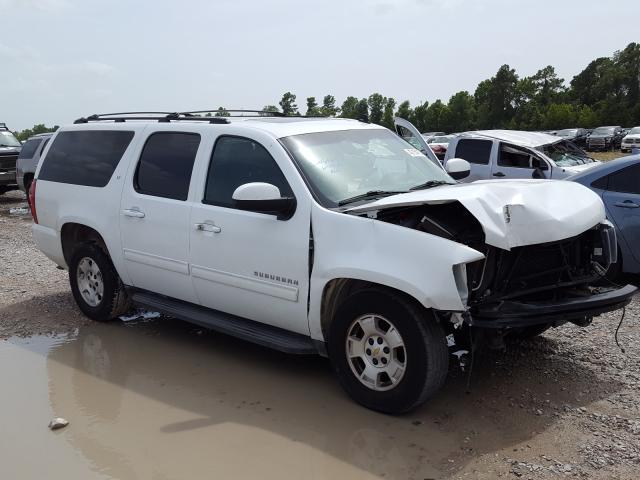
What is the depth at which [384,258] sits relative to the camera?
3.87 meters

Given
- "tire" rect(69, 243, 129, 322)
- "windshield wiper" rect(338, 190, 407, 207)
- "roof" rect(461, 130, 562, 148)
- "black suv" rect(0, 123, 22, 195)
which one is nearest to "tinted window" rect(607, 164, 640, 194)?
"windshield wiper" rect(338, 190, 407, 207)

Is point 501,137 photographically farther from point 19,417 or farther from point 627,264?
point 19,417

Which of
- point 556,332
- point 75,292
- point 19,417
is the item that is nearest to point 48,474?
point 19,417

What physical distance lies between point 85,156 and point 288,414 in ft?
11.3

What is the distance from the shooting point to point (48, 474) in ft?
11.8

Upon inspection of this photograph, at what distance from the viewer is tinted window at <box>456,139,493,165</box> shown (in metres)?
12.6

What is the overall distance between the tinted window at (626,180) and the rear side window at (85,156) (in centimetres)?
498

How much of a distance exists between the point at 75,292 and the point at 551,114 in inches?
2240

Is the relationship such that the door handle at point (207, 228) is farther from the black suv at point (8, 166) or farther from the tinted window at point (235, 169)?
the black suv at point (8, 166)

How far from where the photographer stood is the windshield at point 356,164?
4.45 m

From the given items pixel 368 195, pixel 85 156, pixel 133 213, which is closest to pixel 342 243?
pixel 368 195

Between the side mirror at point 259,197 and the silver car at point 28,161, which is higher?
the side mirror at point 259,197

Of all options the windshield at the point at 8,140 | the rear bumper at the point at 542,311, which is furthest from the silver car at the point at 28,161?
the rear bumper at the point at 542,311

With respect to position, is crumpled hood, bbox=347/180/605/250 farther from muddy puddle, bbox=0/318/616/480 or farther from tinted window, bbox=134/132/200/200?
tinted window, bbox=134/132/200/200
